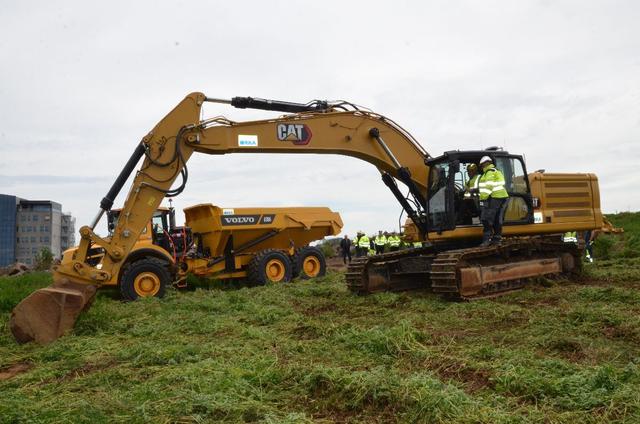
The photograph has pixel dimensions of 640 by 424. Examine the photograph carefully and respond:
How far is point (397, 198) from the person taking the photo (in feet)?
34.4

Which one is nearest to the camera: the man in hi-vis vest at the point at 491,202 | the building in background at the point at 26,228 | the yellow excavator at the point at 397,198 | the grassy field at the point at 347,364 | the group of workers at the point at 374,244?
the grassy field at the point at 347,364

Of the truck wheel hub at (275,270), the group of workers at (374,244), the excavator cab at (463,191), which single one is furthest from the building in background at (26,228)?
the excavator cab at (463,191)

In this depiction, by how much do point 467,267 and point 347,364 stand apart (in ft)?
13.5

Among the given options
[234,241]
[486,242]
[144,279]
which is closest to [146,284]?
[144,279]

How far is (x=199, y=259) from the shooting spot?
13.5 m

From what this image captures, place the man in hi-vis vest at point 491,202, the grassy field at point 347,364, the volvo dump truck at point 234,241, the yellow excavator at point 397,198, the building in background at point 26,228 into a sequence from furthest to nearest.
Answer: the building in background at point 26,228
the volvo dump truck at point 234,241
the man in hi-vis vest at point 491,202
the yellow excavator at point 397,198
the grassy field at point 347,364

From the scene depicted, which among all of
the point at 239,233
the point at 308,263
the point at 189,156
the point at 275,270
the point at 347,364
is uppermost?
the point at 189,156

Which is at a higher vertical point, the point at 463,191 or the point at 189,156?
the point at 189,156

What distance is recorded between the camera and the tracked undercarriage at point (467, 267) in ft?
27.6

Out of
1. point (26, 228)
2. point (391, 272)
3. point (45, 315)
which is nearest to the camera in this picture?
point (45, 315)

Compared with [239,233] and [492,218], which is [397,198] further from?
[239,233]

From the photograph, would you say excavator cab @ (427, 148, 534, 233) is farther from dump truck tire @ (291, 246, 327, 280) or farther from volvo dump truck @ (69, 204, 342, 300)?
dump truck tire @ (291, 246, 327, 280)

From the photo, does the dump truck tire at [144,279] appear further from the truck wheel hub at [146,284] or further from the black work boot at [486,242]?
the black work boot at [486,242]

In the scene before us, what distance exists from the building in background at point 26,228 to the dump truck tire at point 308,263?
200 ft
